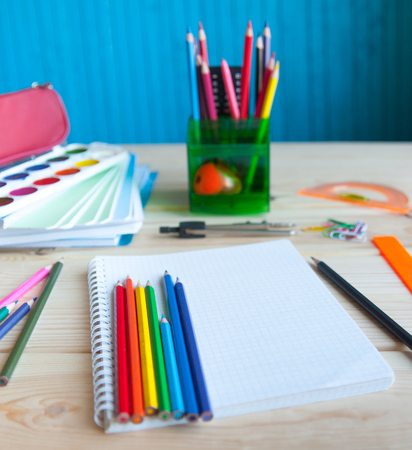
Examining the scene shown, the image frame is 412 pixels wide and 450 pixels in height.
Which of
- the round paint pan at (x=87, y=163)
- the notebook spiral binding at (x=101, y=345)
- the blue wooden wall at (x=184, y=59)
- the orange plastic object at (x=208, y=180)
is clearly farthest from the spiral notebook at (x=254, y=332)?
the blue wooden wall at (x=184, y=59)

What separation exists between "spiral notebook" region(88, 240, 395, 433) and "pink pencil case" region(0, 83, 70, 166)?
0.31 metres

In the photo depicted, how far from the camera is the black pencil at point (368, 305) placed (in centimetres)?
35

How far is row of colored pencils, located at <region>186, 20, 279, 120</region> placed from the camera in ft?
1.97

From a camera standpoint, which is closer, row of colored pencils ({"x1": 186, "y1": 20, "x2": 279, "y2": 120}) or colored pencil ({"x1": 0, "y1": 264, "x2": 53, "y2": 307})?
colored pencil ({"x1": 0, "y1": 264, "x2": 53, "y2": 307})

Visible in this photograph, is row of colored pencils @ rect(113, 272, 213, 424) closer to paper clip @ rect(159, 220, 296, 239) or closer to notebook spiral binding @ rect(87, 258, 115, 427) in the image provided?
notebook spiral binding @ rect(87, 258, 115, 427)

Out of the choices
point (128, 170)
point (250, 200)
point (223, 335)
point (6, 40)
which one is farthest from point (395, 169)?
point (6, 40)

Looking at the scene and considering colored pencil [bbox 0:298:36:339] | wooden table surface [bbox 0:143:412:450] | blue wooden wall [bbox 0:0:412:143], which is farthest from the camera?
blue wooden wall [bbox 0:0:412:143]

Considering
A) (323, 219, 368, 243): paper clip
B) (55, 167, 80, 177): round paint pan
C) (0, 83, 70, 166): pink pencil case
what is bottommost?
(323, 219, 368, 243): paper clip

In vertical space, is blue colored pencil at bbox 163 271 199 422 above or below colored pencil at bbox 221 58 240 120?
below

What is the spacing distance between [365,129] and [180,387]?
1869 millimetres

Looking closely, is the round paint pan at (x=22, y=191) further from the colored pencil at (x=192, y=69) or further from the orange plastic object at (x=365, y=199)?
the orange plastic object at (x=365, y=199)

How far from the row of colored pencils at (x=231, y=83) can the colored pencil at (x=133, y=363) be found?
34 centimetres

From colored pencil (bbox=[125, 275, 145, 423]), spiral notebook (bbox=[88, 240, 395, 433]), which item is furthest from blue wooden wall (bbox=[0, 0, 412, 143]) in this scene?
colored pencil (bbox=[125, 275, 145, 423])

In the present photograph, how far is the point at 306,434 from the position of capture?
273 mm
